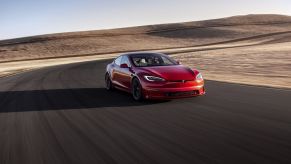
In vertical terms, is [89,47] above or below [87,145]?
below

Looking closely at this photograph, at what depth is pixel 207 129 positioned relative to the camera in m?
7.55

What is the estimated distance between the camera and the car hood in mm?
11202

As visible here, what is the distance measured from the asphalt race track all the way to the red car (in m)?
0.26

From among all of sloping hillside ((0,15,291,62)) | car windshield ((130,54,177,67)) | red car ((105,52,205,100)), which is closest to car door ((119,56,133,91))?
A: red car ((105,52,205,100))

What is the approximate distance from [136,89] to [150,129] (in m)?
4.16

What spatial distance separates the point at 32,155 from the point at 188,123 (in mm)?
3096

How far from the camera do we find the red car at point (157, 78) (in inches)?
437

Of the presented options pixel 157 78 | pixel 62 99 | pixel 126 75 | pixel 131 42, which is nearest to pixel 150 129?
pixel 157 78

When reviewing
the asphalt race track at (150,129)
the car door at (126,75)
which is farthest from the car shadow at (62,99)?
the car door at (126,75)

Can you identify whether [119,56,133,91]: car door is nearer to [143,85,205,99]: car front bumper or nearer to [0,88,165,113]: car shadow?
[0,88,165,113]: car shadow

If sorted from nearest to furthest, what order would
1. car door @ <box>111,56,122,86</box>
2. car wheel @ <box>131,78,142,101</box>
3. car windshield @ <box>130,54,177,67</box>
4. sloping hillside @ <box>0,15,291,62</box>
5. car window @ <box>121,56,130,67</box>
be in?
1. car wheel @ <box>131,78,142,101</box>
2. car windshield @ <box>130,54,177,67</box>
3. car window @ <box>121,56,130,67</box>
4. car door @ <box>111,56,122,86</box>
5. sloping hillside @ <box>0,15,291,62</box>

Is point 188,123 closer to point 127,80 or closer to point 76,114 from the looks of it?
point 76,114

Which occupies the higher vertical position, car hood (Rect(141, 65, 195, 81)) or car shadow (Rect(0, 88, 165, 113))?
car hood (Rect(141, 65, 195, 81))

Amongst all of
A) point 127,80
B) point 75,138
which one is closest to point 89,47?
point 127,80
